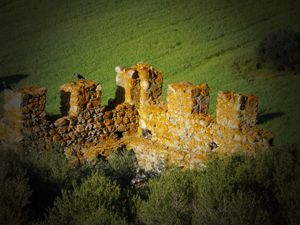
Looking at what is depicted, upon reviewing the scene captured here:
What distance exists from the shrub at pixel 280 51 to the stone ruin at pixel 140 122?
26967mm

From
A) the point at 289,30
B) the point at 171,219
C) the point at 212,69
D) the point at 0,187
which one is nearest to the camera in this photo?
the point at 171,219

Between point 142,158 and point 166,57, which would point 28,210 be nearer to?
point 142,158

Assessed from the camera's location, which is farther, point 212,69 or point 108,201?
point 212,69

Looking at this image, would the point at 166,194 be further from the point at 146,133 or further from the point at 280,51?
the point at 280,51

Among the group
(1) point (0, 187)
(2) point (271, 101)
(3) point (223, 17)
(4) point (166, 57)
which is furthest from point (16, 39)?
(1) point (0, 187)

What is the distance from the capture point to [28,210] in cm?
924

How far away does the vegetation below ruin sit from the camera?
8.64 metres

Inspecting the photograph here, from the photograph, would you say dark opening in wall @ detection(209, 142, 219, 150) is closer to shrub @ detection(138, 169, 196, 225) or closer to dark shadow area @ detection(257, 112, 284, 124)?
Answer: shrub @ detection(138, 169, 196, 225)

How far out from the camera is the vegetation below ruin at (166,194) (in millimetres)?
8641

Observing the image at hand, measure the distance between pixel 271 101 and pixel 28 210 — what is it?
83.2ft

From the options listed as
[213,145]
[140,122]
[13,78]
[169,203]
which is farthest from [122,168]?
[13,78]

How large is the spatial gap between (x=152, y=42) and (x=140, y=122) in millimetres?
31114

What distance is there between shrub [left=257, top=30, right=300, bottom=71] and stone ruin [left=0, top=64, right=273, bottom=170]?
26967 mm

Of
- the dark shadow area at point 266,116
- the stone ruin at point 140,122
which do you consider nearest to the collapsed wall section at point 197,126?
the stone ruin at point 140,122
